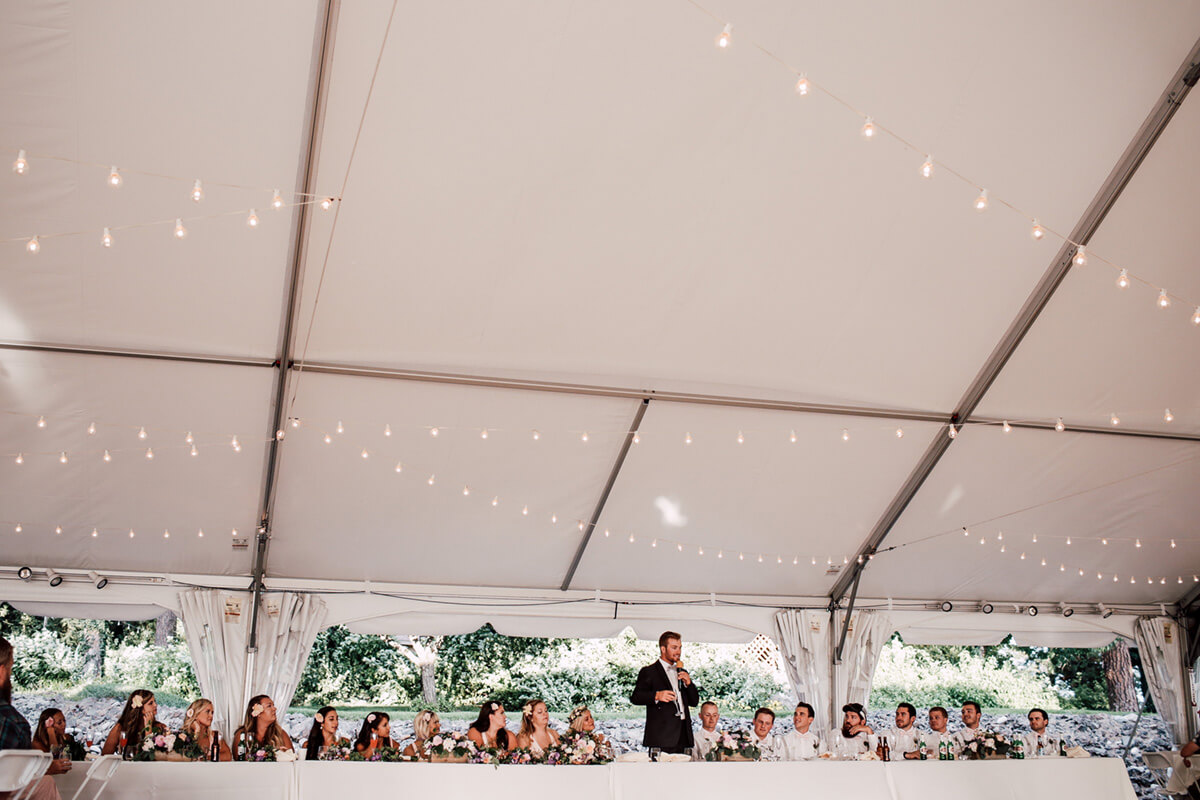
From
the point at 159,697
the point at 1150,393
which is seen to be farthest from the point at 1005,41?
the point at 159,697

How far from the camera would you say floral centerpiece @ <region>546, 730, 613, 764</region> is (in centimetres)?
411

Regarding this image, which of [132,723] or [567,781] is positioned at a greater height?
[132,723]

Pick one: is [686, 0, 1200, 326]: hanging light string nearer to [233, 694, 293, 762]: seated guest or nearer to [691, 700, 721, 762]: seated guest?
[691, 700, 721, 762]: seated guest

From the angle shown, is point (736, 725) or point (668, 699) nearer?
point (668, 699)

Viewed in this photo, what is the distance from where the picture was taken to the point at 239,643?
21.4 ft

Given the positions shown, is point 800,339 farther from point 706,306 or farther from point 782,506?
point 782,506

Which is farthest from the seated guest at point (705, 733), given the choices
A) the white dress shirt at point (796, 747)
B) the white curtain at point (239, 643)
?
the white curtain at point (239, 643)

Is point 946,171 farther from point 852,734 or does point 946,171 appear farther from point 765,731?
point 852,734

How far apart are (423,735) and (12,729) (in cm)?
222

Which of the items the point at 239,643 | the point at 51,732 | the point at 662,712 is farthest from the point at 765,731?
the point at 51,732

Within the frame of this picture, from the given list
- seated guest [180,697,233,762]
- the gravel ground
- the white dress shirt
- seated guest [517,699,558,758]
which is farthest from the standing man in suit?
the gravel ground

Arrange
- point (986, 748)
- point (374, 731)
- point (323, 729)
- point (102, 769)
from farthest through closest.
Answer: point (986, 748), point (323, 729), point (374, 731), point (102, 769)

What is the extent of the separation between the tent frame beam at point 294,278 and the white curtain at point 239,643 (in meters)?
0.07

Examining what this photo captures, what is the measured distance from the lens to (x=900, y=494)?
6840 mm
